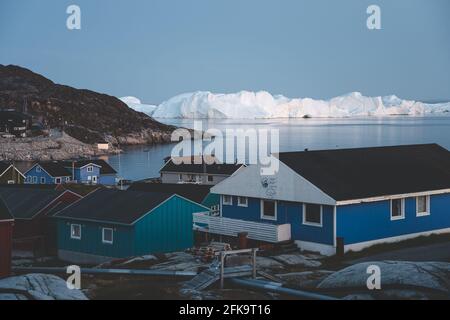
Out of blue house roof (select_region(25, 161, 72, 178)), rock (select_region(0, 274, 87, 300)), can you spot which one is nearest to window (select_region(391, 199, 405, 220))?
rock (select_region(0, 274, 87, 300))

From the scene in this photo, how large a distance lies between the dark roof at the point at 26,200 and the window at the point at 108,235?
4.84 m

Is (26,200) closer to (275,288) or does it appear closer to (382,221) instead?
(382,221)

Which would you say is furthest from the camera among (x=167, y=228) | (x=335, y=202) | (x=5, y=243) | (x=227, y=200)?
(x=227, y=200)

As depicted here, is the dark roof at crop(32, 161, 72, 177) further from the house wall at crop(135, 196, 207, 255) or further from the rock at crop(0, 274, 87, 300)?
the rock at crop(0, 274, 87, 300)

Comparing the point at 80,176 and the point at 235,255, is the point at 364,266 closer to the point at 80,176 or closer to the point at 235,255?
the point at 235,255

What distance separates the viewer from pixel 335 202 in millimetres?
20641

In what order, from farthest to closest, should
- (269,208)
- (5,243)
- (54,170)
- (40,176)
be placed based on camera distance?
(54,170), (40,176), (269,208), (5,243)

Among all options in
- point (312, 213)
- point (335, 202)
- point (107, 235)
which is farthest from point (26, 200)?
point (335, 202)

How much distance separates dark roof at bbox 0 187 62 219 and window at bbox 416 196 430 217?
1329cm

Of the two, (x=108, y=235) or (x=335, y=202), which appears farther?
(x=108, y=235)

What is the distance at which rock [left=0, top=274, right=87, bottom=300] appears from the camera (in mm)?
15086

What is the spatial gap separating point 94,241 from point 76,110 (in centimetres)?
12759

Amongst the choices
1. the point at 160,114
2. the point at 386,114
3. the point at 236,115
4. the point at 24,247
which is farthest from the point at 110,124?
the point at 24,247
